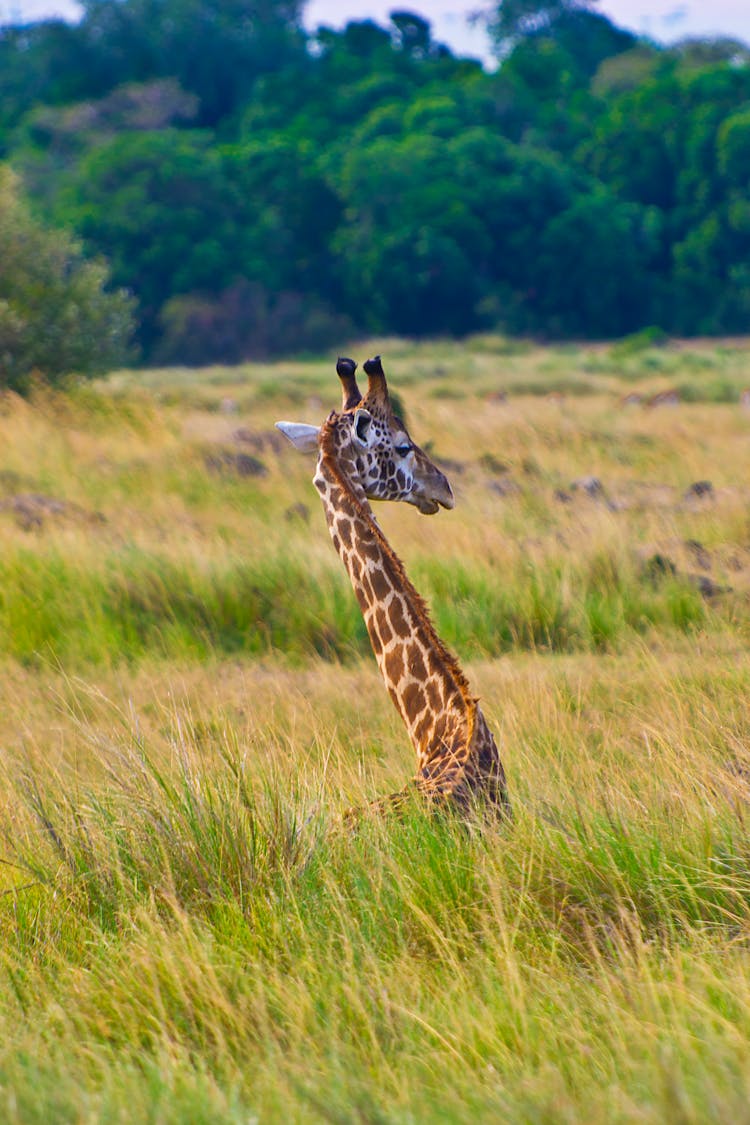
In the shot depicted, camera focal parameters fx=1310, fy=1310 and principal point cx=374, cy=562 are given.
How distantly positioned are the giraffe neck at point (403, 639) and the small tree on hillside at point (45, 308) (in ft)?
40.1

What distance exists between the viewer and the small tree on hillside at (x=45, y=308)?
16.1 m

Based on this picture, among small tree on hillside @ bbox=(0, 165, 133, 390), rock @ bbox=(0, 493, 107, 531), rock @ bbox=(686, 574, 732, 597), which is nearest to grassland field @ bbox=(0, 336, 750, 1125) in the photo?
rock @ bbox=(686, 574, 732, 597)

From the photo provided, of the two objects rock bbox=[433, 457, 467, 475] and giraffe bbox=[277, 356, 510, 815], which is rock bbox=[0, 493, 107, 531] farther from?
giraffe bbox=[277, 356, 510, 815]

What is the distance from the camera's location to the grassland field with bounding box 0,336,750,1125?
2588mm

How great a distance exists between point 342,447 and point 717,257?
55888 mm

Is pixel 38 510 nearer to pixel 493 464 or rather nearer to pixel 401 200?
pixel 493 464

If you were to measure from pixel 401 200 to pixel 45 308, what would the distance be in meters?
38.1

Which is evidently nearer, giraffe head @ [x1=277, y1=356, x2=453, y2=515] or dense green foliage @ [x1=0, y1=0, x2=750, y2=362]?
giraffe head @ [x1=277, y1=356, x2=453, y2=515]

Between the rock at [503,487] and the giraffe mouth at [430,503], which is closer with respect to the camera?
the giraffe mouth at [430,503]

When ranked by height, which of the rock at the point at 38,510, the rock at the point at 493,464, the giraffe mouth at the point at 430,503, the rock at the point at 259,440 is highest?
the rock at the point at 259,440

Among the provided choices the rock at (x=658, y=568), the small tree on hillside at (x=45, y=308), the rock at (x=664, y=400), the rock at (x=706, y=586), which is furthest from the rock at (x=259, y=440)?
the rock at (x=664, y=400)

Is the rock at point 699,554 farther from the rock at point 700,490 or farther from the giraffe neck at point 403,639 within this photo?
the giraffe neck at point 403,639

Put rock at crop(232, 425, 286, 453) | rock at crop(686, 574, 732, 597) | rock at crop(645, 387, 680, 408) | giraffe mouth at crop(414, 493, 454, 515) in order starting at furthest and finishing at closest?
1. rock at crop(645, 387, 680, 408)
2. rock at crop(232, 425, 286, 453)
3. rock at crop(686, 574, 732, 597)
4. giraffe mouth at crop(414, 493, 454, 515)

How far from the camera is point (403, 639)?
4.32m
